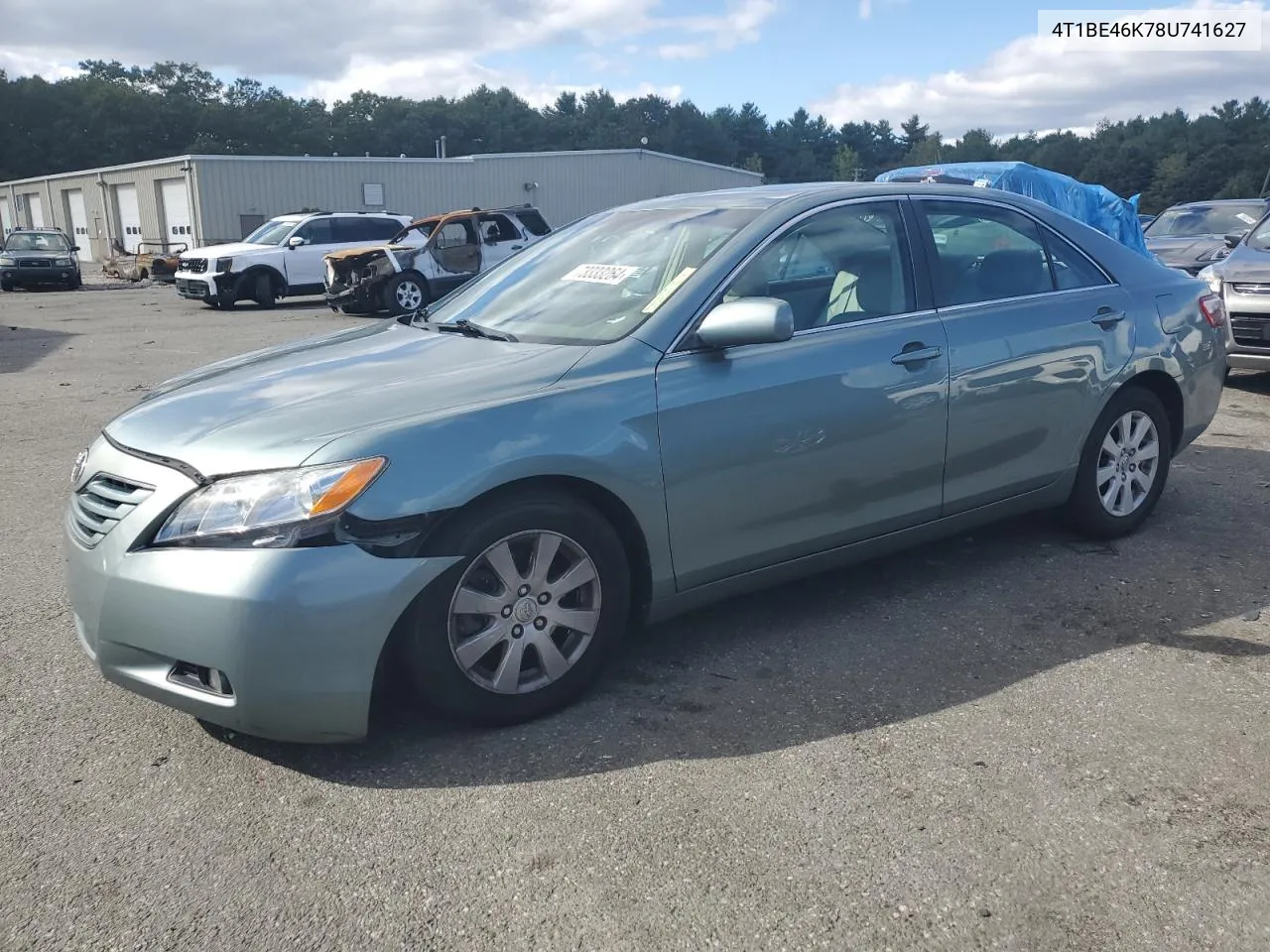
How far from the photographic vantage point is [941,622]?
4090mm

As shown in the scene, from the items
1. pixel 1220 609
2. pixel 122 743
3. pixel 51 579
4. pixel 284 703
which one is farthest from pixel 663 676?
pixel 51 579

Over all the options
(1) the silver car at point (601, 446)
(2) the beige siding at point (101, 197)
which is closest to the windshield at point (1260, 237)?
(1) the silver car at point (601, 446)

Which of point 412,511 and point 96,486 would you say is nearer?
point 412,511

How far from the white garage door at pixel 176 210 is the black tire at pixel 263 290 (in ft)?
56.0

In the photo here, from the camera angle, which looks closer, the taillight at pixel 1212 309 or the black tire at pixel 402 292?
the taillight at pixel 1212 309

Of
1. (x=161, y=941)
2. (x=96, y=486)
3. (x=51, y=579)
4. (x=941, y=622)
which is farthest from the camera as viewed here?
(x=51, y=579)

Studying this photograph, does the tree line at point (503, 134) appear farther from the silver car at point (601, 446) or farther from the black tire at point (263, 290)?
the silver car at point (601, 446)

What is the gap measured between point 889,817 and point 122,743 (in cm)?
227

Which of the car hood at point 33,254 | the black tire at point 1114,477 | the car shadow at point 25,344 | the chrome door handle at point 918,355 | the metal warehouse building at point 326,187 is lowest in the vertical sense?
the car shadow at point 25,344

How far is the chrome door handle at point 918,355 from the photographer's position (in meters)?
3.96

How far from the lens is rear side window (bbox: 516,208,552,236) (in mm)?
19656

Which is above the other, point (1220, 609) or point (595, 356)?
point (595, 356)

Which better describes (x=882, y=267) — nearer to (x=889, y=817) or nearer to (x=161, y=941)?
(x=889, y=817)

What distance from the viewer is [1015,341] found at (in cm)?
432
